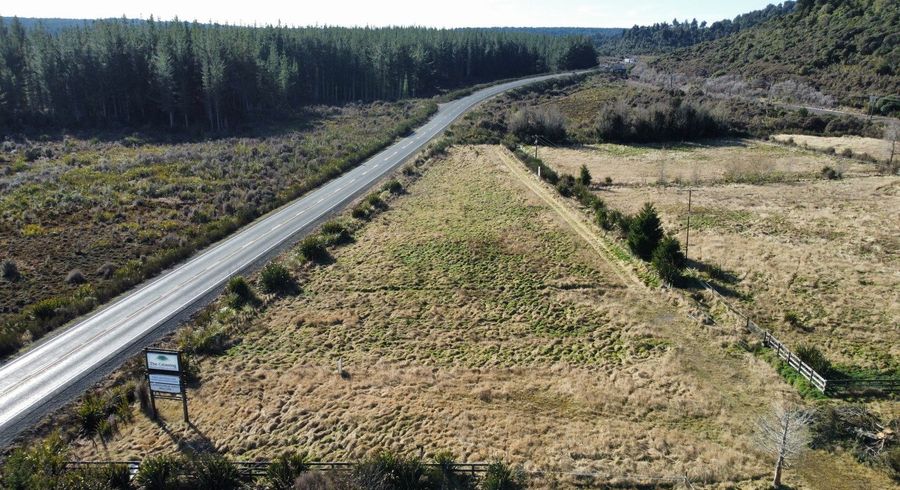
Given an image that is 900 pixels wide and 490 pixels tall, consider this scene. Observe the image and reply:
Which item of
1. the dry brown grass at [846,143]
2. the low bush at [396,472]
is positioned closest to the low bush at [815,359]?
the low bush at [396,472]

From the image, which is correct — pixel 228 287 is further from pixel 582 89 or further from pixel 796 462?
pixel 582 89

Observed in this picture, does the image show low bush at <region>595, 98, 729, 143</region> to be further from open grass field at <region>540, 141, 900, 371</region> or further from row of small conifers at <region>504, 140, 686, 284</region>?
row of small conifers at <region>504, 140, 686, 284</region>

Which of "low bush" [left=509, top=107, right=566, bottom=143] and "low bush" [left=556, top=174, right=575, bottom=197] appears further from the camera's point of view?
"low bush" [left=509, top=107, right=566, bottom=143]

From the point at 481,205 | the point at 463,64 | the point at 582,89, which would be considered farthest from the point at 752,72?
the point at 481,205

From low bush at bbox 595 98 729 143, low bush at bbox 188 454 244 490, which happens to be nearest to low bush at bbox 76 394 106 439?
low bush at bbox 188 454 244 490

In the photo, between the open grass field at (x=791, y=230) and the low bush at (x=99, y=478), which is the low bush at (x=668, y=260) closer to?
the open grass field at (x=791, y=230)
